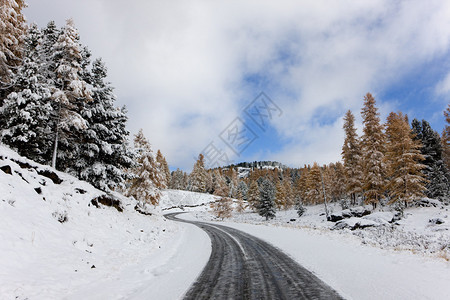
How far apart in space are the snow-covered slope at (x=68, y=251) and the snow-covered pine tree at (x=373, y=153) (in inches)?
1001

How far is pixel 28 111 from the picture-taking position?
14836mm

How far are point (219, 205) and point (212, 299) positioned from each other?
4154 centimetres

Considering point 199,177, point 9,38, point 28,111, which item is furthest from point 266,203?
point 199,177

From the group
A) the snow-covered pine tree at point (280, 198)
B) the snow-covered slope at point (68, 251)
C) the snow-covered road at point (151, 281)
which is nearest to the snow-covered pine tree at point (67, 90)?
the snow-covered slope at point (68, 251)

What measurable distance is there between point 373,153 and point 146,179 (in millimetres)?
29213

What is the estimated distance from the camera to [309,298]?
5043 millimetres

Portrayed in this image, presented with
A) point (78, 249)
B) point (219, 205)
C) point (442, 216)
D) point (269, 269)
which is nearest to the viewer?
point (269, 269)

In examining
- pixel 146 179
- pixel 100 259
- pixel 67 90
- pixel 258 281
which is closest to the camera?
pixel 258 281

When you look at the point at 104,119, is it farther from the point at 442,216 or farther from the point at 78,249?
the point at 442,216

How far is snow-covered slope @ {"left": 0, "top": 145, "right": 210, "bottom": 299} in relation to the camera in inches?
232

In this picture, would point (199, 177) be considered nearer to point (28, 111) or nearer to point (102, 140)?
point (102, 140)

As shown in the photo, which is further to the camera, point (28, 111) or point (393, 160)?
point (393, 160)

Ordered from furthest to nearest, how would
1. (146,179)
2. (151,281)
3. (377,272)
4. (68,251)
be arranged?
(146,179) → (68,251) → (151,281) → (377,272)

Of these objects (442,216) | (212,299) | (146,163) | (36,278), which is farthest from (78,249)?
(442,216)
